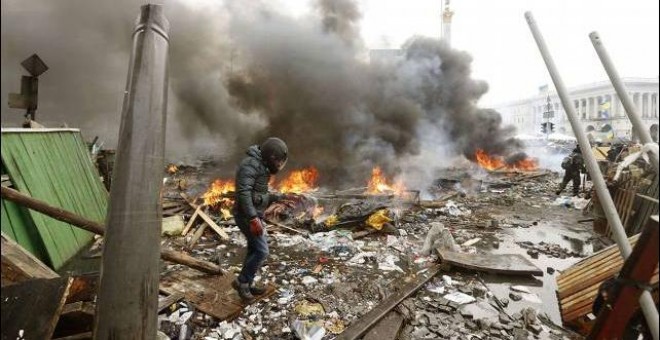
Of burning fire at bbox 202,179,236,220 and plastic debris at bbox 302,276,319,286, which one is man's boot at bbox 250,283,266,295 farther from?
burning fire at bbox 202,179,236,220

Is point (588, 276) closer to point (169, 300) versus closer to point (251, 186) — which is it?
point (251, 186)

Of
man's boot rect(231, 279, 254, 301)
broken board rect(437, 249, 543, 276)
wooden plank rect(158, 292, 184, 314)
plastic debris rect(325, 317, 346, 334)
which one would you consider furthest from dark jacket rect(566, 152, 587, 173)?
wooden plank rect(158, 292, 184, 314)

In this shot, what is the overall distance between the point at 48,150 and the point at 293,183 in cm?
787

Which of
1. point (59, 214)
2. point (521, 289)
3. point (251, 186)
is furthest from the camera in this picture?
point (521, 289)

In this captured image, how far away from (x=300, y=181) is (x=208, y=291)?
8478 mm

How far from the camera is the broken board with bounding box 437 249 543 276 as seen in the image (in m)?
5.18

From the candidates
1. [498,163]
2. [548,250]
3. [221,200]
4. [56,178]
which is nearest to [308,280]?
[56,178]

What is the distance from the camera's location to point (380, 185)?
1223 cm

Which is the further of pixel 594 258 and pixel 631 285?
pixel 594 258

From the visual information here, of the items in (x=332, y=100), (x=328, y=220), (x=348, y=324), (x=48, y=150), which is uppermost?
(x=332, y=100)

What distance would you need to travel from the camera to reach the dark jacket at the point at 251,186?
158 inches

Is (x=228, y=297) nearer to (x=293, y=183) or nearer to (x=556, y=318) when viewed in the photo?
→ (x=556, y=318)

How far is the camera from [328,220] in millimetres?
7672

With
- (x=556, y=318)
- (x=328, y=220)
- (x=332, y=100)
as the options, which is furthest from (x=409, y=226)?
(x=332, y=100)
